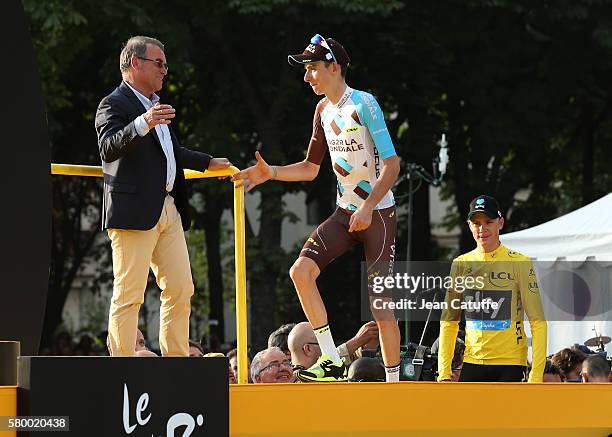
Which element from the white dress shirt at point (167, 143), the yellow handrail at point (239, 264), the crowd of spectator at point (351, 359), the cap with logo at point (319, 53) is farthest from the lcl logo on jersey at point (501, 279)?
the white dress shirt at point (167, 143)

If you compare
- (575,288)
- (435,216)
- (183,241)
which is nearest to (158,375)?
(183,241)

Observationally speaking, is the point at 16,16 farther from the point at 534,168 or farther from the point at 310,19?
the point at 534,168

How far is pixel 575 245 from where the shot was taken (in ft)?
44.9

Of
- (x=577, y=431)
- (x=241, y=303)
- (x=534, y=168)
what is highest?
(x=534, y=168)

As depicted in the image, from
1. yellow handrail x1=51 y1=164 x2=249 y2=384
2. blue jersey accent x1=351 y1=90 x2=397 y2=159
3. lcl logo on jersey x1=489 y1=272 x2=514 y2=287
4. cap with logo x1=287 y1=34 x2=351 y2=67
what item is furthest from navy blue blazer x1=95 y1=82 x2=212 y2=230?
lcl logo on jersey x1=489 y1=272 x2=514 y2=287

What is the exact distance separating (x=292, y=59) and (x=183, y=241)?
108cm

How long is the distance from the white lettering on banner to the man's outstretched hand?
1587 mm

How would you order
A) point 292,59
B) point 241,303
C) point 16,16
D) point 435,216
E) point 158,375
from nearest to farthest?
point 158,375
point 16,16
point 241,303
point 292,59
point 435,216

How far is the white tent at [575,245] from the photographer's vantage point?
13.2 meters

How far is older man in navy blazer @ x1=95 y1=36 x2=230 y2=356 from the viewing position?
5750 mm

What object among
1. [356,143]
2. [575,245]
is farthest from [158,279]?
[575,245]

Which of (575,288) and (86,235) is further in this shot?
(86,235)

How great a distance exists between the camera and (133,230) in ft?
19.0

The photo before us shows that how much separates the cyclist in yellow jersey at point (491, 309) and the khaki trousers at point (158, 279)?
5.34ft
